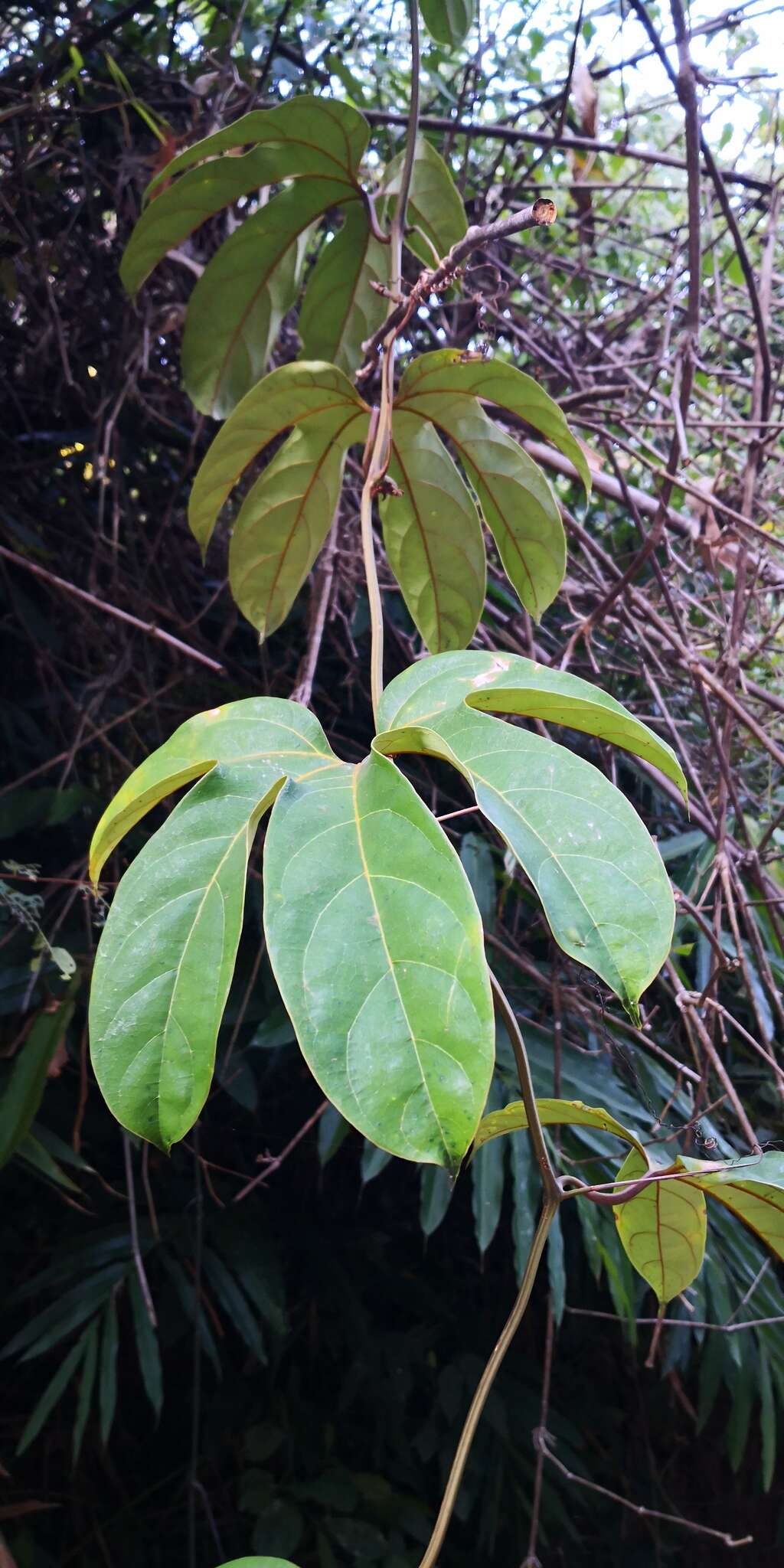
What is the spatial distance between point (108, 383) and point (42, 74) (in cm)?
29

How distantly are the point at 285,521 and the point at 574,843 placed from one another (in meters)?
0.41

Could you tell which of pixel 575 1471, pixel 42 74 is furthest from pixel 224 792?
pixel 575 1471

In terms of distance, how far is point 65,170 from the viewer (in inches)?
40.9

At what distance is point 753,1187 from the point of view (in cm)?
38

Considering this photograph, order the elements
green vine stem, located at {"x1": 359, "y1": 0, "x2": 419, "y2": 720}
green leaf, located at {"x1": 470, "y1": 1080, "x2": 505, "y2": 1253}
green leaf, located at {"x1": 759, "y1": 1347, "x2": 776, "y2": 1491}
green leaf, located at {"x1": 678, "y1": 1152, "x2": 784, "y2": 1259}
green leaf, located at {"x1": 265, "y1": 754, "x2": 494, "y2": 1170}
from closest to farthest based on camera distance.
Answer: green leaf, located at {"x1": 265, "y1": 754, "x2": 494, "y2": 1170} → green leaf, located at {"x1": 678, "y1": 1152, "x2": 784, "y2": 1259} → green vine stem, located at {"x1": 359, "y1": 0, "x2": 419, "y2": 720} → green leaf, located at {"x1": 470, "y1": 1080, "x2": 505, "y2": 1253} → green leaf, located at {"x1": 759, "y1": 1347, "x2": 776, "y2": 1491}

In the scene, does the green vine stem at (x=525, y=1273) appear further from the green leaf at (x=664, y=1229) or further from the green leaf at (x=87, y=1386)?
the green leaf at (x=87, y=1386)

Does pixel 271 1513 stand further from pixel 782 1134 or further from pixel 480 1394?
pixel 480 1394

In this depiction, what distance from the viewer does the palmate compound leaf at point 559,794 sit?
30 cm

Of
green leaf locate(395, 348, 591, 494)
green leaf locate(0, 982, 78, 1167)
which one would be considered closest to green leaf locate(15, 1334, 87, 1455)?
green leaf locate(0, 982, 78, 1167)

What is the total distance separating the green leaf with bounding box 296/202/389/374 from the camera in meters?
0.76

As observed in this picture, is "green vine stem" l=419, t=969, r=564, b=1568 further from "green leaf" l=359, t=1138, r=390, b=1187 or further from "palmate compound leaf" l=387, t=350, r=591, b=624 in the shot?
"green leaf" l=359, t=1138, r=390, b=1187

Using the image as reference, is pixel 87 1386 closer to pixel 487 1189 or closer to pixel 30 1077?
pixel 30 1077

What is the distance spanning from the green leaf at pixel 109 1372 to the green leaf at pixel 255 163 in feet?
3.03

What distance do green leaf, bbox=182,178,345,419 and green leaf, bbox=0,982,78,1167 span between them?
53 cm
